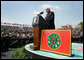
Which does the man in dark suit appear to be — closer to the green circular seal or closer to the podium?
the podium

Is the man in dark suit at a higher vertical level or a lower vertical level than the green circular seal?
higher

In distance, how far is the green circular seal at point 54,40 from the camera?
5410mm

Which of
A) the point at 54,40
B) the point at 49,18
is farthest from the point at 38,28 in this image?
the point at 54,40

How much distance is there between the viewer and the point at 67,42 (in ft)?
16.4

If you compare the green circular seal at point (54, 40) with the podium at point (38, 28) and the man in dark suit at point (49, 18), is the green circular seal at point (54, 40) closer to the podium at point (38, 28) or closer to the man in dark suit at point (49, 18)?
the podium at point (38, 28)

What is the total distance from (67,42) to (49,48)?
1138mm

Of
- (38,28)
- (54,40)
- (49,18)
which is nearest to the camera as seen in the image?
(54,40)

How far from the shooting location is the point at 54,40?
5.53 metres

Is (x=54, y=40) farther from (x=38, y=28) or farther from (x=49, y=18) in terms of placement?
(x=49, y=18)

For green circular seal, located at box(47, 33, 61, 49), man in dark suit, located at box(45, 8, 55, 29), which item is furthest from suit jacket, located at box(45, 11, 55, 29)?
green circular seal, located at box(47, 33, 61, 49)

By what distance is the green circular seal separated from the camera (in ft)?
17.7

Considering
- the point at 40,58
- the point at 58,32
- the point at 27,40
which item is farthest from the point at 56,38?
the point at 27,40

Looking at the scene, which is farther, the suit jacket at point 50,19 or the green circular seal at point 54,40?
the suit jacket at point 50,19

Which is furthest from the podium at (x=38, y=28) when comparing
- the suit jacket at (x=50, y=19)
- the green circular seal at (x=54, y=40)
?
the green circular seal at (x=54, y=40)
